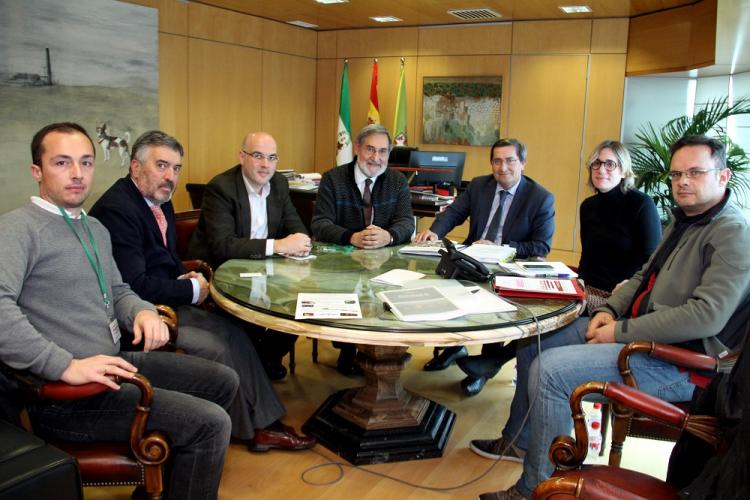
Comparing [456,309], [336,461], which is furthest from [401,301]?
[336,461]

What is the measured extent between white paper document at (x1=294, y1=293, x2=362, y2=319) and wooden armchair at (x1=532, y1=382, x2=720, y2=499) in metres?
0.73

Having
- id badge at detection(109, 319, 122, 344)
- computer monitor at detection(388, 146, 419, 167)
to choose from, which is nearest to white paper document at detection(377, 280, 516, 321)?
id badge at detection(109, 319, 122, 344)

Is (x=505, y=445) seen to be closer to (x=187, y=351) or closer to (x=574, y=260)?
(x=187, y=351)

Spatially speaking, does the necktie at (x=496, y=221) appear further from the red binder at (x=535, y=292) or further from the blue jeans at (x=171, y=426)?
the blue jeans at (x=171, y=426)

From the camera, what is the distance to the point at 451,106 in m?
8.01

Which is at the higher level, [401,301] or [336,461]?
[401,301]

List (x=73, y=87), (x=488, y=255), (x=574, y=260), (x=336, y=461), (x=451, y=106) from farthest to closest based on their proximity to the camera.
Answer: (x=451, y=106)
(x=574, y=260)
(x=73, y=87)
(x=488, y=255)
(x=336, y=461)

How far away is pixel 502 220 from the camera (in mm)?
3492

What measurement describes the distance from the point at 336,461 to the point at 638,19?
6244mm

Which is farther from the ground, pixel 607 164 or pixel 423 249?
pixel 607 164

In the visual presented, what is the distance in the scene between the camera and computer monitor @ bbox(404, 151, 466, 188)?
16.8 feet

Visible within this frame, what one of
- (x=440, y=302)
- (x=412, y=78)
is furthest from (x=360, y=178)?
(x=412, y=78)

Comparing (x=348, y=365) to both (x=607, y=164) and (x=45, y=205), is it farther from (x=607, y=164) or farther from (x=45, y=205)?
(x=45, y=205)

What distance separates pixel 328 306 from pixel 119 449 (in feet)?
2.50
